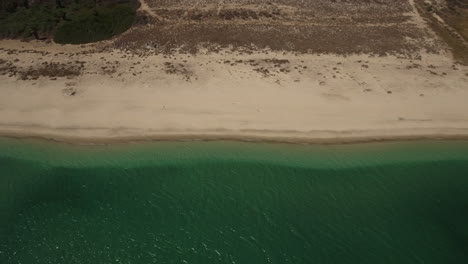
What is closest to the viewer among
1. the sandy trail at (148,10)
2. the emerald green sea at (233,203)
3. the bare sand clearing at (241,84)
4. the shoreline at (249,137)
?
the emerald green sea at (233,203)

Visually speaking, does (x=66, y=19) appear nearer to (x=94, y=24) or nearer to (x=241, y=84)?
(x=94, y=24)

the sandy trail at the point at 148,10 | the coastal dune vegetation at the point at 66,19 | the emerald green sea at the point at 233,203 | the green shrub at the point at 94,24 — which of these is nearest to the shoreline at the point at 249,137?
the emerald green sea at the point at 233,203

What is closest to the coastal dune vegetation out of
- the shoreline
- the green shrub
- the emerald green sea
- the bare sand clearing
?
the green shrub

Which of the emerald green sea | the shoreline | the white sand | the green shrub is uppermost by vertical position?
the green shrub

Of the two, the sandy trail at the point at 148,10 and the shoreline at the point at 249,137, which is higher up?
the sandy trail at the point at 148,10

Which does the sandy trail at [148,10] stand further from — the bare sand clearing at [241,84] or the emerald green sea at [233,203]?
the emerald green sea at [233,203]

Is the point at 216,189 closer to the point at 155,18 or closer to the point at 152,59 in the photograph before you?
the point at 152,59

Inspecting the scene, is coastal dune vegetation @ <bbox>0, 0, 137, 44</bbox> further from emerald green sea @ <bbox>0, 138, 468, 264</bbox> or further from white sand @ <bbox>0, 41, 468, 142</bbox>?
emerald green sea @ <bbox>0, 138, 468, 264</bbox>
